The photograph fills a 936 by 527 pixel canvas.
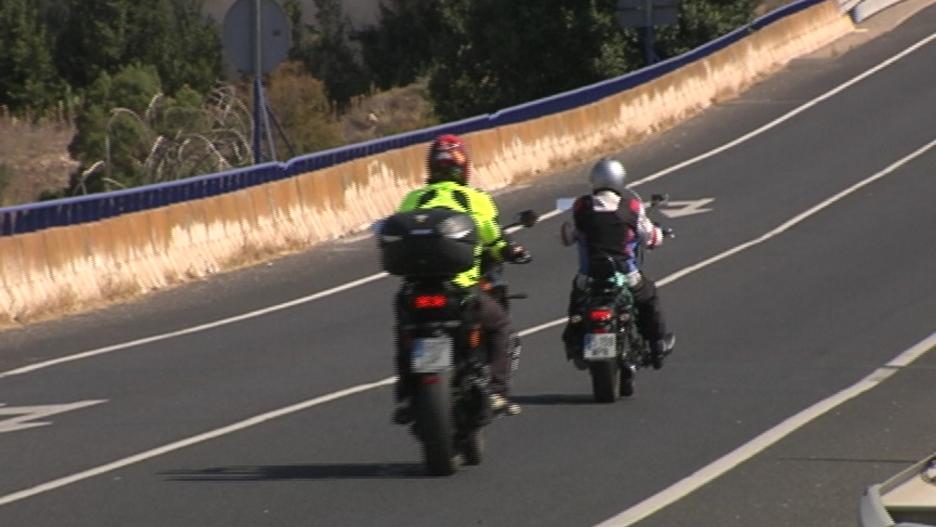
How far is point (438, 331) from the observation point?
455 inches

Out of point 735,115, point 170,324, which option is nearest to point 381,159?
point 170,324

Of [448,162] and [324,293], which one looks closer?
[448,162]

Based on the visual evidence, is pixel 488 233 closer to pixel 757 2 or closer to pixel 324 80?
pixel 757 2

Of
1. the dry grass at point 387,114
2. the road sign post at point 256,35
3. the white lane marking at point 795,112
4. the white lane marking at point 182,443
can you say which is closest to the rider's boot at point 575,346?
the white lane marking at point 182,443

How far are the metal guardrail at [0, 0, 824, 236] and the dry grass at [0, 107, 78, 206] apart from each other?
69.9ft

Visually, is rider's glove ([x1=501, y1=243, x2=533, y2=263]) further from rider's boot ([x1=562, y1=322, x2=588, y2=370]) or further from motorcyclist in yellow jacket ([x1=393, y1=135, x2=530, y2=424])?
rider's boot ([x1=562, y1=322, x2=588, y2=370])

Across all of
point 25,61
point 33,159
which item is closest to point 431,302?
point 33,159

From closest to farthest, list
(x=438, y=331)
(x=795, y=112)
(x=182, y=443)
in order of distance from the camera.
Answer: (x=438, y=331), (x=182, y=443), (x=795, y=112)

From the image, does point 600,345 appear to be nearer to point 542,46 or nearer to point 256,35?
point 256,35

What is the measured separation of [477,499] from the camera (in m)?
11.0

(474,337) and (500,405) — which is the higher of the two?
(474,337)

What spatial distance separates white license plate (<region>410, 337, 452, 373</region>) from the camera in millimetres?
11430

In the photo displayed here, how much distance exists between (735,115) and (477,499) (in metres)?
29.2

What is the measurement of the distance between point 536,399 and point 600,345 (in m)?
0.95
